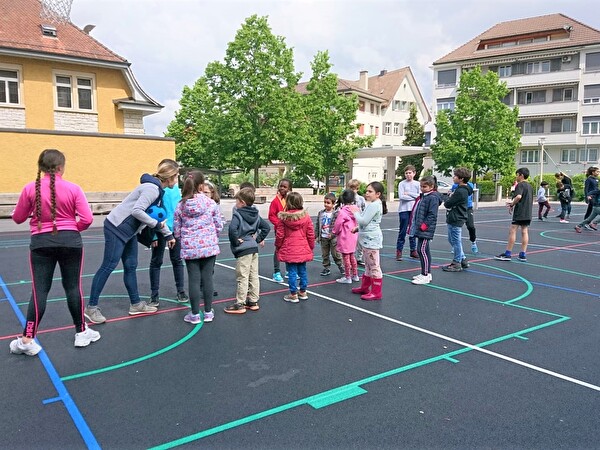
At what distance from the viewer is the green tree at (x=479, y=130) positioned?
36750 mm

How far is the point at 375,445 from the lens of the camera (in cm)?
310

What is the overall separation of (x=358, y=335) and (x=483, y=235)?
10570 millimetres

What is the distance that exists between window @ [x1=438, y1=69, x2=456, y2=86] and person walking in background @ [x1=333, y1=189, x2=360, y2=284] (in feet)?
170

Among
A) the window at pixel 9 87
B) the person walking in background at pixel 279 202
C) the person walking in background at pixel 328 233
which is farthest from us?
the window at pixel 9 87

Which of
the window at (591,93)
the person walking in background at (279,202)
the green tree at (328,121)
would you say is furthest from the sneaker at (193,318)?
the window at (591,93)

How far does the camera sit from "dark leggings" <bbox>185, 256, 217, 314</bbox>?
17.8 ft

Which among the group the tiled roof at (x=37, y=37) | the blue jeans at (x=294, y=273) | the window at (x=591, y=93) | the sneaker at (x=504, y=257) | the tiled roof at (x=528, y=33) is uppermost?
the tiled roof at (x=528, y=33)

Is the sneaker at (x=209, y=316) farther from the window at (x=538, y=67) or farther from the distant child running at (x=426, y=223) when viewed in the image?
the window at (x=538, y=67)

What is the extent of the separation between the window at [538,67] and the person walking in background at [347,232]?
5088 centimetres

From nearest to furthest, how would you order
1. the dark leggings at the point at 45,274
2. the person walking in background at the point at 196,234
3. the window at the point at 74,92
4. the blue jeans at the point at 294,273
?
1. the dark leggings at the point at 45,274
2. the person walking in background at the point at 196,234
3. the blue jeans at the point at 294,273
4. the window at the point at 74,92

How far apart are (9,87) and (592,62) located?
50.1m

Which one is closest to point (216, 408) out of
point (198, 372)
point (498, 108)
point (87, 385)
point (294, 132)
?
point (198, 372)

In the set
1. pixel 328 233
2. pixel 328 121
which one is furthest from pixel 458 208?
pixel 328 121

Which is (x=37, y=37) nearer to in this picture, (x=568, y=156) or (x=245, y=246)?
(x=245, y=246)
